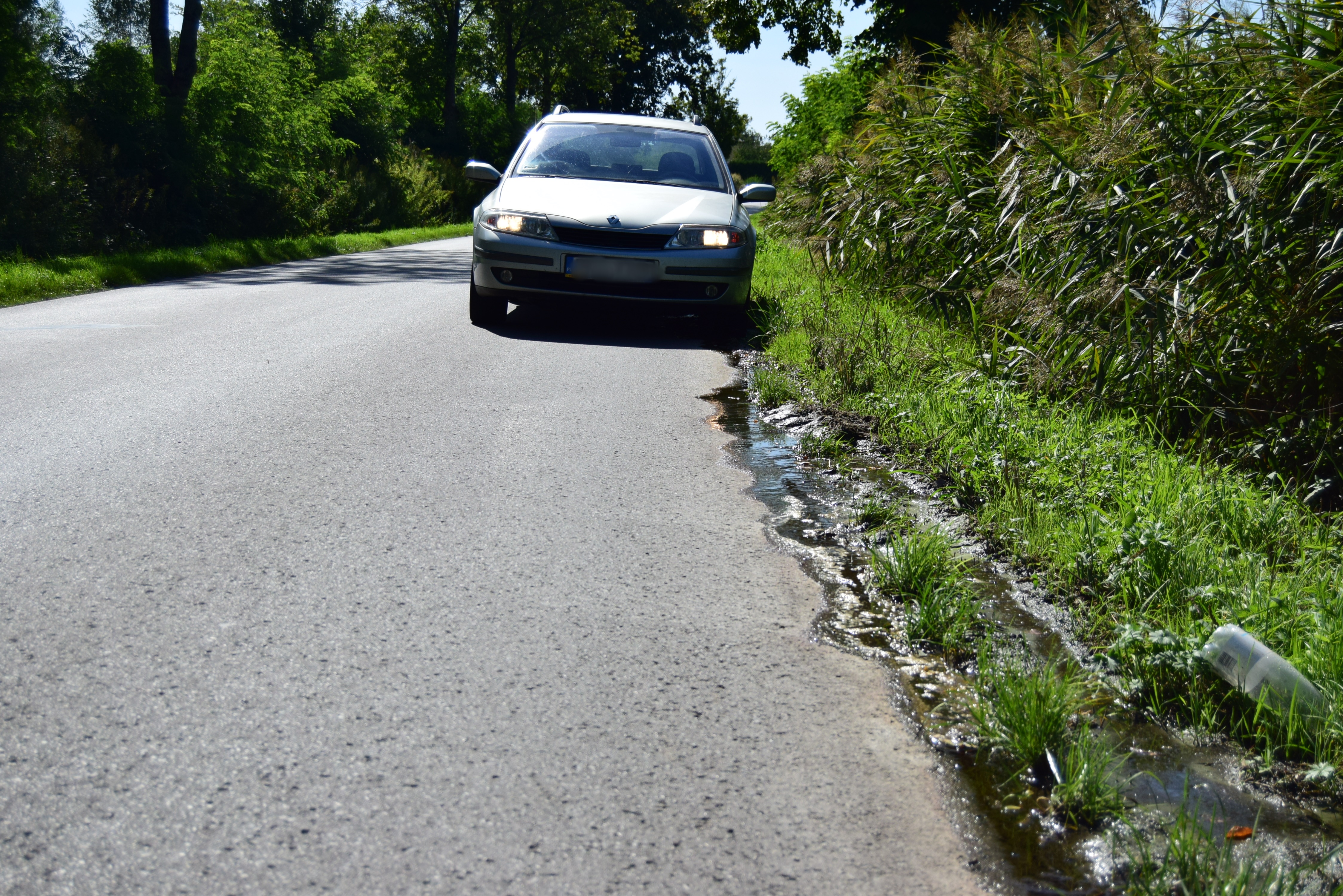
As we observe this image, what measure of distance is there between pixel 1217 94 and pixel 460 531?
13.2ft

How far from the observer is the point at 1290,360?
4.42m

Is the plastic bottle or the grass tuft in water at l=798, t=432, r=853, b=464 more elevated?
the plastic bottle

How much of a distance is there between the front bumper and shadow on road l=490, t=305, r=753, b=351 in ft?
0.72

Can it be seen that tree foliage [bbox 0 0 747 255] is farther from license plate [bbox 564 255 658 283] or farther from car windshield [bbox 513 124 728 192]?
license plate [bbox 564 255 658 283]

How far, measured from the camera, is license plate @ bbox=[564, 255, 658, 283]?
8391mm

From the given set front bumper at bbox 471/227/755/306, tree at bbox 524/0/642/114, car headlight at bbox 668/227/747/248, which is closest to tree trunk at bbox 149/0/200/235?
front bumper at bbox 471/227/755/306

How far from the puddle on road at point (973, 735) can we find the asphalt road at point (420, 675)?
0.08 m

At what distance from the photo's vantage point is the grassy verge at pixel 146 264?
37.3 feet

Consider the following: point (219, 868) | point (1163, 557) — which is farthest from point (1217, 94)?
point (219, 868)

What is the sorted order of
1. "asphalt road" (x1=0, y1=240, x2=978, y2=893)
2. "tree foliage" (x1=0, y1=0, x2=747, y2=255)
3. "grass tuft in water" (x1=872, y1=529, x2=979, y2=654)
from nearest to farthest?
"asphalt road" (x1=0, y1=240, x2=978, y2=893)
"grass tuft in water" (x1=872, y1=529, x2=979, y2=654)
"tree foliage" (x1=0, y1=0, x2=747, y2=255)

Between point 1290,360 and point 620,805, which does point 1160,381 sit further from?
point 620,805

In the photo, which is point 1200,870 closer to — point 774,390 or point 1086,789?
point 1086,789

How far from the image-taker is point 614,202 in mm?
8703

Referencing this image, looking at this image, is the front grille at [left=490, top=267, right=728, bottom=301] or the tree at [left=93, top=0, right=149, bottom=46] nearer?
the front grille at [left=490, top=267, right=728, bottom=301]
